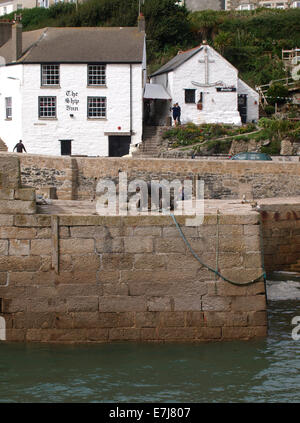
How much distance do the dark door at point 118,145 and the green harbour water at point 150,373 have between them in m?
27.8

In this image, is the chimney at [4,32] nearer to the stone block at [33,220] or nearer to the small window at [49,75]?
the small window at [49,75]

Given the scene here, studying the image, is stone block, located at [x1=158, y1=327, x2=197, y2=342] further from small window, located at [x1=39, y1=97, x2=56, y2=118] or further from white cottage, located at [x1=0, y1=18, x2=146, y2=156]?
small window, located at [x1=39, y1=97, x2=56, y2=118]

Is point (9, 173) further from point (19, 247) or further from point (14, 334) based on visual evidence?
point (14, 334)

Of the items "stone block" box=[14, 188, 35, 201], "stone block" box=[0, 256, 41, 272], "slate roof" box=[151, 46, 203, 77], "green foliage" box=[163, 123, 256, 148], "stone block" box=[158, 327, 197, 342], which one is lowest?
"stone block" box=[158, 327, 197, 342]

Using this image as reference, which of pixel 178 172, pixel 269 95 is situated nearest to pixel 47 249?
pixel 178 172

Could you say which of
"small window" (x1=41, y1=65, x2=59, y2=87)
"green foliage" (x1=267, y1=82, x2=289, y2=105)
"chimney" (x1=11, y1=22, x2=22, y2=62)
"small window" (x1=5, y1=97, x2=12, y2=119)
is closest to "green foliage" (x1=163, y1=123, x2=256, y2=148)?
"green foliage" (x1=267, y1=82, x2=289, y2=105)

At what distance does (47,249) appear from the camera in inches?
480

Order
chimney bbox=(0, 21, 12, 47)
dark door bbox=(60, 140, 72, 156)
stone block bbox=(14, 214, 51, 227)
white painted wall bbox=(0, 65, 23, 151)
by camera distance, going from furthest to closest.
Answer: chimney bbox=(0, 21, 12, 47) < white painted wall bbox=(0, 65, 23, 151) < dark door bbox=(60, 140, 72, 156) < stone block bbox=(14, 214, 51, 227)

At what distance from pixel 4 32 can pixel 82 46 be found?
7.75 m

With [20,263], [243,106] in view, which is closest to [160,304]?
[20,263]

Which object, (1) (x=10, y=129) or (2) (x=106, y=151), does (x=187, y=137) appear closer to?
(2) (x=106, y=151)

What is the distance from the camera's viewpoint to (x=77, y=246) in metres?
12.2

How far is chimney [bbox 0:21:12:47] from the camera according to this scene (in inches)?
1813

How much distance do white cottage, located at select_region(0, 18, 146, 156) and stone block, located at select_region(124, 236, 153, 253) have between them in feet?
91.8
